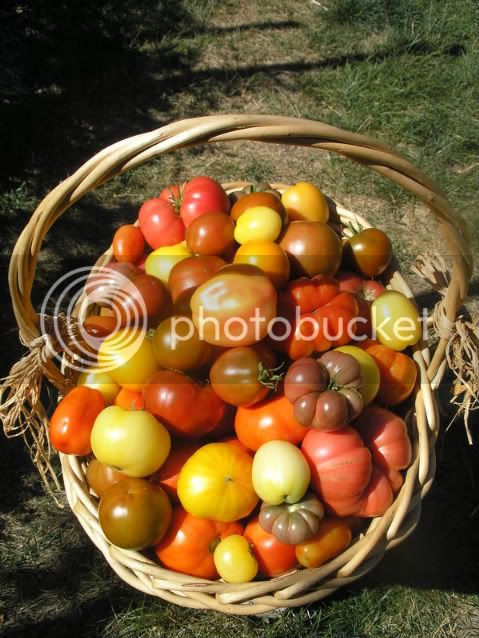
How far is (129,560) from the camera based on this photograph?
5.07 feet

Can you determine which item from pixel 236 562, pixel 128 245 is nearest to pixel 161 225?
pixel 128 245

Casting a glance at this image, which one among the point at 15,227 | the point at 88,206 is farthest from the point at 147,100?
the point at 15,227

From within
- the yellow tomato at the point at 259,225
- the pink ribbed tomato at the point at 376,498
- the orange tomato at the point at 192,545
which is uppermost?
the yellow tomato at the point at 259,225

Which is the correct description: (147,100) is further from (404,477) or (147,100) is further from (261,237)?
(404,477)

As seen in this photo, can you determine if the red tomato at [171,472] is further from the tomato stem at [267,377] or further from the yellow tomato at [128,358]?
Answer: the tomato stem at [267,377]

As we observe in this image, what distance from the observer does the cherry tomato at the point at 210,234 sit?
188cm

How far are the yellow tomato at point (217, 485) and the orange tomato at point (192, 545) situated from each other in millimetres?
33

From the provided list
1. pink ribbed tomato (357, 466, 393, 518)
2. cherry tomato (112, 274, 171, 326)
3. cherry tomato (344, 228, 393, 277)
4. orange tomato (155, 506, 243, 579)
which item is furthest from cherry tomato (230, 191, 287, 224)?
orange tomato (155, 506, 243, 579)

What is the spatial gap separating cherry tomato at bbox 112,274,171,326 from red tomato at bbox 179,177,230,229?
0.31 metres

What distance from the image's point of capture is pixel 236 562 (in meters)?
1.50

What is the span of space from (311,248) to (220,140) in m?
0.53

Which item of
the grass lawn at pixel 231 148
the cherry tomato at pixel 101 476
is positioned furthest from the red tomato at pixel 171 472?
the grass lawn at pixel 231 148

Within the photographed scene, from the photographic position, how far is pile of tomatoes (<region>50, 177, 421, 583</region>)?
1.53 meters

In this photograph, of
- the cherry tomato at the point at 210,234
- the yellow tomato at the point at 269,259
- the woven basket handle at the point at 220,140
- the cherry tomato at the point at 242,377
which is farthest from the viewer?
the cherry tomato at the point at 210,234
